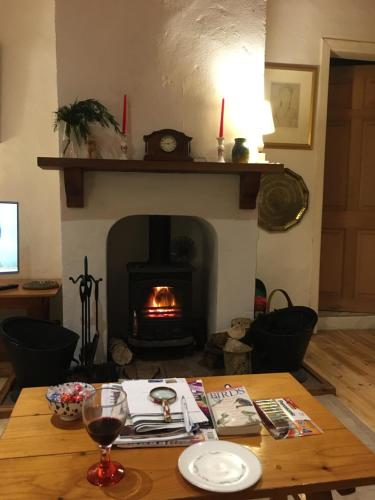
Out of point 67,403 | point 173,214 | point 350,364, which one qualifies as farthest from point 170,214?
point 67,403

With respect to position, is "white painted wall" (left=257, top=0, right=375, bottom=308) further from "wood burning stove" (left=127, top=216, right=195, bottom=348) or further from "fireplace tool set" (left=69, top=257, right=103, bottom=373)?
"fireplace tool set" (left=69, top=257, right=103, bottom=373)

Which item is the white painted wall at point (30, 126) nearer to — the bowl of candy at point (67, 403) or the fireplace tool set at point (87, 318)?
the fireplace tool set at point (87, 318)

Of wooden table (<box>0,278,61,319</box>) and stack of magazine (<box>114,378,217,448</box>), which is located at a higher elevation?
stack of magazine (<box>114,378,217,448</box>)

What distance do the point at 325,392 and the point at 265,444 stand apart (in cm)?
180

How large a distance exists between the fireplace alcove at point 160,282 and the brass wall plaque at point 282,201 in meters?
0.70

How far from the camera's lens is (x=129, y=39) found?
2.89 metres

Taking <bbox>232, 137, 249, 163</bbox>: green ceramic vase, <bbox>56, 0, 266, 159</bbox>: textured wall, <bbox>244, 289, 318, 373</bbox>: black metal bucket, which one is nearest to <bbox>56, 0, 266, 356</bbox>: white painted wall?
<bbox>56, 0, 266, 159</bbox>: textured wall

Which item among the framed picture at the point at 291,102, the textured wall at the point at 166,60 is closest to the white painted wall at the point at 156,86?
the textured wall at the point at 166,60

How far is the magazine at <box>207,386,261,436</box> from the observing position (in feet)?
4.18

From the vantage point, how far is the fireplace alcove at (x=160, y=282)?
316 centimetres

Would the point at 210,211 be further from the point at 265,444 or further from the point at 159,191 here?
the point at 265,444

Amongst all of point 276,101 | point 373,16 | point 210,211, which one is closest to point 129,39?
point 210,211

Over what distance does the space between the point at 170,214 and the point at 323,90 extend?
75.9 inches

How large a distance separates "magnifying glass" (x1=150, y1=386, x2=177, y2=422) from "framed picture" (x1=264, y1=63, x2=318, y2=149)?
2.92m
